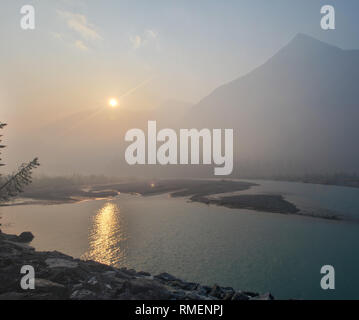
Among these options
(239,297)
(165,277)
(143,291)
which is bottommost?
(165,277)

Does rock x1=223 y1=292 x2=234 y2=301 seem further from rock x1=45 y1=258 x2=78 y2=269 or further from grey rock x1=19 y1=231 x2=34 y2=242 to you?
grey rock x1=19 y1=231 x2=34 y2=242

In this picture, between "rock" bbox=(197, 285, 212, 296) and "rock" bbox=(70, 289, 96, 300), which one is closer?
"rock" bbox=(70, 289, 96, 300)

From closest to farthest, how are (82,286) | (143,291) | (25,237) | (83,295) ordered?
(83,295) → (82,286) → (143,291) → (25,237)

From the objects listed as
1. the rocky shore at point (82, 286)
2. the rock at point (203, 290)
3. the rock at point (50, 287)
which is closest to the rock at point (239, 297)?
the rocky shore at point (82, 286)

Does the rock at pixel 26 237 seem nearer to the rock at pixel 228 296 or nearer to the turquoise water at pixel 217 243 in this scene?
the turquoise water at pixel 217 243

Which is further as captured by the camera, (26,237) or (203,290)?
(26,237)

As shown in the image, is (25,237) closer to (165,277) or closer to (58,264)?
(58,264)

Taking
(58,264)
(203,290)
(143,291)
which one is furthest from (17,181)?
(203,290)

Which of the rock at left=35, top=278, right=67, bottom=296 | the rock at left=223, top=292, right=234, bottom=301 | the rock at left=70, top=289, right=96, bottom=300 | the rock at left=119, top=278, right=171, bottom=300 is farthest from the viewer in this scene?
the rock at left=223, top=292, right=234, bottom=301

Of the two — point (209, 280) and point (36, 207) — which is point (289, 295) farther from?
point (36, 207)

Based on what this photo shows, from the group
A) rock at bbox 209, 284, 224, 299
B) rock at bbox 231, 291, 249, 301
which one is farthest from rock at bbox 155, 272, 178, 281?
rock at bbox 231, 291, 249, 301
